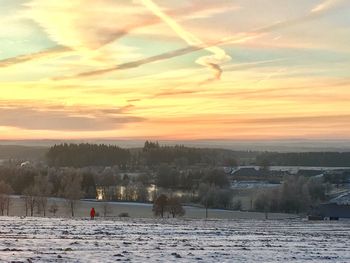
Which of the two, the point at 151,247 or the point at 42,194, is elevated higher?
the point at 151,247

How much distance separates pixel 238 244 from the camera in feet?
92.9

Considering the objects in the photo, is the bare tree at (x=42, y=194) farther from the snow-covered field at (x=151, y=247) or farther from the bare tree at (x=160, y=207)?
the snow-covered field at (x=151, y=247)

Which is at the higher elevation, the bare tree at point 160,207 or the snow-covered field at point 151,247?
the snow-covered field at point 151,247

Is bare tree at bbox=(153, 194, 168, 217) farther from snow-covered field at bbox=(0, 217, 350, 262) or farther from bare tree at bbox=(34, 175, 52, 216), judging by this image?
snow-covered field at bbox=(0, 217, 350, 262)

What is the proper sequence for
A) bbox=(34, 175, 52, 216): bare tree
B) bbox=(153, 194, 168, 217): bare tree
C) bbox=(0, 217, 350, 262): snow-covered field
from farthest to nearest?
bbox=(34, 175, 52, 216): bare tree, bbox=(153, 194, 168, 217): bare tree, bbox=(0, 217, 350, 262): snow-covered field

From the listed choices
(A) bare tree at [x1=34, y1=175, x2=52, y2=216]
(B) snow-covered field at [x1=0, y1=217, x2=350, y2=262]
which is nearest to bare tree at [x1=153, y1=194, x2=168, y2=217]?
(A) bare tree at [x1=34, y1=175, x2=52, y2=216]

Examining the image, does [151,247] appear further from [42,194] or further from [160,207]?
[42,194]

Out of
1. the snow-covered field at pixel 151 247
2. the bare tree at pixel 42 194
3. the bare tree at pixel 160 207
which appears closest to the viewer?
the snow-covered field at pixel 151 247

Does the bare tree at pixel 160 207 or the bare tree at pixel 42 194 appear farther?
the bare tree at pixel 42 194

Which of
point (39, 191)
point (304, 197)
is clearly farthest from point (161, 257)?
point (304, 197)

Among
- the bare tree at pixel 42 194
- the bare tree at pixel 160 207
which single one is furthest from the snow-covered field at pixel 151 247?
the bare tree at pixel 42 194

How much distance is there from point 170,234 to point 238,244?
20.3 ft

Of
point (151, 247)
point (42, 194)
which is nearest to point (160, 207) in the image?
point (42, 194)

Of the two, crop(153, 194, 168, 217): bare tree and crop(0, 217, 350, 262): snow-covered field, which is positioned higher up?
crop(0, 217, 350, 262): snow-covered field
